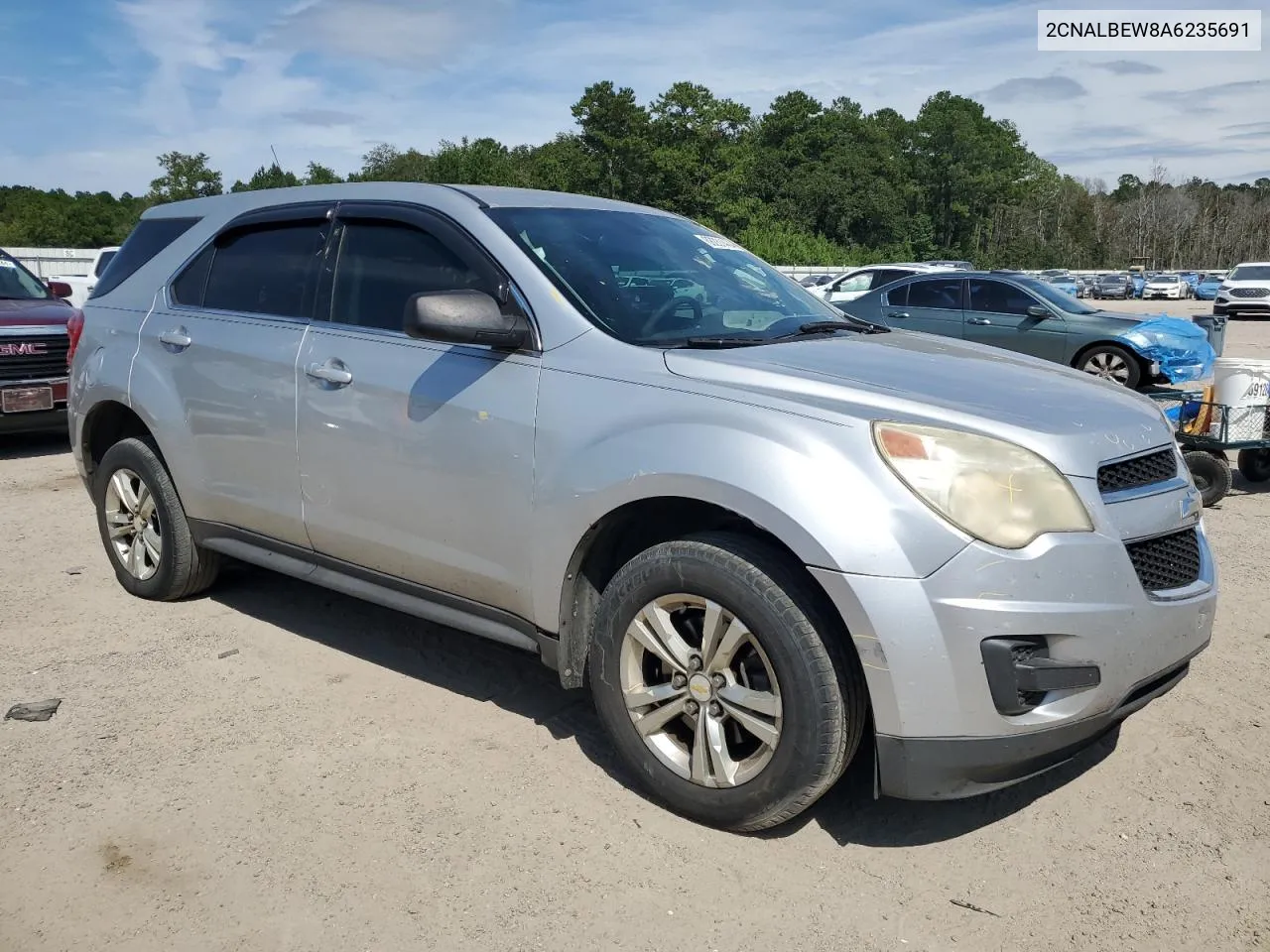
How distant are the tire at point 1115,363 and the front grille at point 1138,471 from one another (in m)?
9.78

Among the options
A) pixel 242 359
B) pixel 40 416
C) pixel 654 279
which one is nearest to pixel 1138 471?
pixel 654 279

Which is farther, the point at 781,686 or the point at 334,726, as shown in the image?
the point at 334,726

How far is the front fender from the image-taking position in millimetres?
2650

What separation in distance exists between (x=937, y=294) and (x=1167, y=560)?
11.5 metres

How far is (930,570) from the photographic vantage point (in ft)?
8.56

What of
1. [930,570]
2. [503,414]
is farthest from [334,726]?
[930,570]

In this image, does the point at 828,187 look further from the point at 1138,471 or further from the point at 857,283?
the point at 1138,471

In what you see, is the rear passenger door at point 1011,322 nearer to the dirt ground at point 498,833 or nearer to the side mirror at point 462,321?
the dirt ground at point 498,833

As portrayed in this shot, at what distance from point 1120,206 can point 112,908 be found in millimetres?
99905

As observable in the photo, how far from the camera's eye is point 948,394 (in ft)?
9.73

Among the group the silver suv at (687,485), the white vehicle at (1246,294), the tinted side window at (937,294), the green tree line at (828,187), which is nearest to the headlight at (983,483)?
the silver suv at (687,485)

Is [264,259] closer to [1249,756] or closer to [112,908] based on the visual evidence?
[112,908]

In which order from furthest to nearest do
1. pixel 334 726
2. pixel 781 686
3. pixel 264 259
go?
pixel 264 259 < pixel 334 726 < pixel 781 686

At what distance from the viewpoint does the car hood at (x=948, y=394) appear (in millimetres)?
2791
